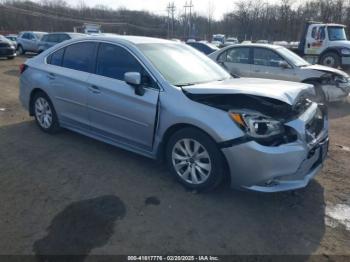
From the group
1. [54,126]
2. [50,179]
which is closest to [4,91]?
[54,126]

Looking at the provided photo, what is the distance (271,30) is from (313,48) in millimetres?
36034

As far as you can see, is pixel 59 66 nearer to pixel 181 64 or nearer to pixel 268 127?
pixel 181 64

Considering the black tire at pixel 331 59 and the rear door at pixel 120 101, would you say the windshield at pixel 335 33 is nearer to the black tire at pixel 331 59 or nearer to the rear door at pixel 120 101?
the black tire at pixel 331 59

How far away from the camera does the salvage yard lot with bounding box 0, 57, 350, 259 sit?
294cm

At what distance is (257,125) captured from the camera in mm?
3365

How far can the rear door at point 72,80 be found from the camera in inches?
190

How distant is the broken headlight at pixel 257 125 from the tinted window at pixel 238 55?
6.47 m

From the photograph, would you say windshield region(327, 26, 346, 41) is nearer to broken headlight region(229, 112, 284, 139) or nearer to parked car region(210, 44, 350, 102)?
parked car region(210, 44, 350, 102)

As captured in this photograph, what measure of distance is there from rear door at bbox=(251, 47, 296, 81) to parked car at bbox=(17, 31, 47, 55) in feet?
54.5

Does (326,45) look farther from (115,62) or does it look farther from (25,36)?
(25,36)

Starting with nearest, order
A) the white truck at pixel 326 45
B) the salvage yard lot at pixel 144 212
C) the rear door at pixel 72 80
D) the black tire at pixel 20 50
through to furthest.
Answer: the salvage yard lot at pixel 144 212
the rear door at pixel 72 80
the white truck at pixel 326 45
the black tire at pixel 20 50

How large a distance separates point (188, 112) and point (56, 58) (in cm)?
286

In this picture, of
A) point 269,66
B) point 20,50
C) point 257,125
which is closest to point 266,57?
point 269,66

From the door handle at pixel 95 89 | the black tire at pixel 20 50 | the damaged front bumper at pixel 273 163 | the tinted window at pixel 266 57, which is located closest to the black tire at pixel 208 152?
the damaged front bumper at pixel 273 163
